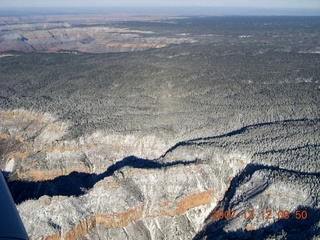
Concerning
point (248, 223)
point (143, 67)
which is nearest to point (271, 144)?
point (248, 223)

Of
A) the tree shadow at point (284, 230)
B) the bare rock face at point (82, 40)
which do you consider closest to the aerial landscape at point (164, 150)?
the tree shadow at point (284, 230)

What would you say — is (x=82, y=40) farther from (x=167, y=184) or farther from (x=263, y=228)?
(x=263, y=228)

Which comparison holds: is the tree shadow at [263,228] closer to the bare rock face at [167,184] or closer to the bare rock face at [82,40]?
the bare rock face at [167,184]

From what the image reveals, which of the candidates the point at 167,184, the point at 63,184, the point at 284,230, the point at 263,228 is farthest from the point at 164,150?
the point at 284,230

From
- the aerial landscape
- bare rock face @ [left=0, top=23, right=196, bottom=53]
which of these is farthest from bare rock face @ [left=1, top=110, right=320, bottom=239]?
bare rock face @ [left=0, top=23, right=196, bottom=53]

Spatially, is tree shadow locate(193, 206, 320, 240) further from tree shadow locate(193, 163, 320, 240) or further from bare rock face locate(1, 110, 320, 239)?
bare rock face locate(1, 110, 320, 239)
